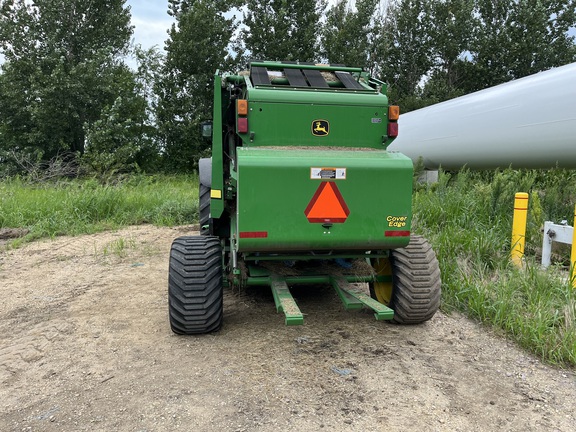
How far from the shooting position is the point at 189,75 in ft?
67.8

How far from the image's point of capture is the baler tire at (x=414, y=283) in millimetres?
3803

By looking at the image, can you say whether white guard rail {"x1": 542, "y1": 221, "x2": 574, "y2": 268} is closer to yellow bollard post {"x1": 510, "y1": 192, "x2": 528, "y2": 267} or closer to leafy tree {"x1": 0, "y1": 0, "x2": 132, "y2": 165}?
yellow bollard post {"x1": 510, "y1": 192, "x2": 528, "y2": 267}

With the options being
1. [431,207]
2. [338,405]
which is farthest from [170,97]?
[338,405]

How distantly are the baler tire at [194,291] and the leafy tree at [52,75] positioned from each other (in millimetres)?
15563

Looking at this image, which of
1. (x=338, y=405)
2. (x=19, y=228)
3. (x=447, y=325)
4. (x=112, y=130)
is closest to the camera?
(x=338, y=405)

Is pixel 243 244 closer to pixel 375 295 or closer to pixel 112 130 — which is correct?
pixel 375 295

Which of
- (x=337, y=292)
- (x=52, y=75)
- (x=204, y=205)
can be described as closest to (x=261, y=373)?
(x=337, y=292)

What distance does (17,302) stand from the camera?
15.7 feet

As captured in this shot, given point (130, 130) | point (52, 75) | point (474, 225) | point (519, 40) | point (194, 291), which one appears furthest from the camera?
point (519, 40)

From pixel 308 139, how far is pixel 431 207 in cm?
376

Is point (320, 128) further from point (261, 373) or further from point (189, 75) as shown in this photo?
point (189, 75)

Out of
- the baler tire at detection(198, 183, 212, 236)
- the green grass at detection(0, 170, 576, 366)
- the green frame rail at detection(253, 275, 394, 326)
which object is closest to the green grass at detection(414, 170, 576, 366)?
the green grass at detection(0, 170, 576, 366)

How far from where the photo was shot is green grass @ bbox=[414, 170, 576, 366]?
3.70 m

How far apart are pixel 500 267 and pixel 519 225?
2.42ft
